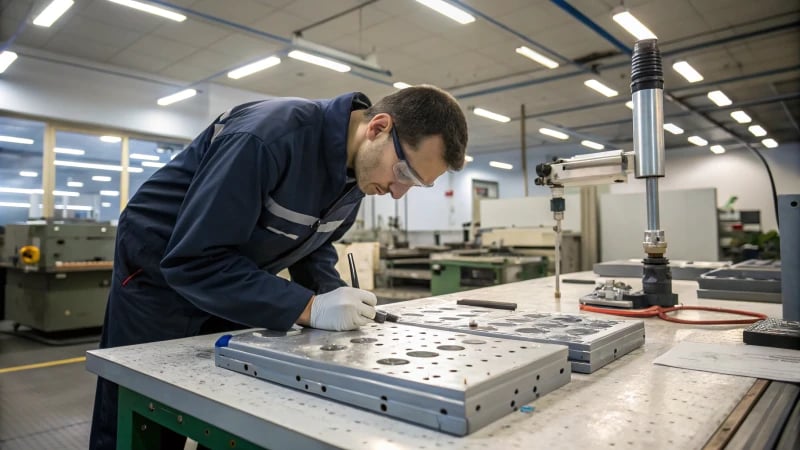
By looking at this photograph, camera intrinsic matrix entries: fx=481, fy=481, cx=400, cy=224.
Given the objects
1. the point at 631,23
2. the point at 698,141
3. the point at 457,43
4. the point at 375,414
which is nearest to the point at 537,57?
the point at 457,43

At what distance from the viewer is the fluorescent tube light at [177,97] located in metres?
6.12

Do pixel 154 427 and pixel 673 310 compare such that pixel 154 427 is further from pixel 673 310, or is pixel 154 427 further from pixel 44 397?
pixel 44 397

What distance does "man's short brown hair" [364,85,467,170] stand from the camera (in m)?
0.93

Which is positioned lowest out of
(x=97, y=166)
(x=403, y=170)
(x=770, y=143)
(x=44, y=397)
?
(x=44, y=397)

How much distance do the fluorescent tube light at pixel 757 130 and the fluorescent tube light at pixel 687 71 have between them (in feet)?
12.4

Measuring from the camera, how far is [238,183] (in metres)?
0.80

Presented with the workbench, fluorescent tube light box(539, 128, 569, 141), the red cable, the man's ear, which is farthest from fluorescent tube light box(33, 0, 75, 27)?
fluorescent tube light box(539, 128, 569, 141)

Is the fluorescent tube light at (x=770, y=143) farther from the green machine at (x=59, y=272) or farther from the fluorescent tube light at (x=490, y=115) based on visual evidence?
the green machine at (x=59, y=272)

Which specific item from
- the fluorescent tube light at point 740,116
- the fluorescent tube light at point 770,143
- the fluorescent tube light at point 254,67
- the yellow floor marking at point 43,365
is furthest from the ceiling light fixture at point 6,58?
the fluorescent tube light at point 770,143

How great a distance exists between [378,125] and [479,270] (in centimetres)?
300

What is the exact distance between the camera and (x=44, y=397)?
106 inches

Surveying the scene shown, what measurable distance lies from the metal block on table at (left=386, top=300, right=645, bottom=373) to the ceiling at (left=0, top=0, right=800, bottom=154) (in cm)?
376

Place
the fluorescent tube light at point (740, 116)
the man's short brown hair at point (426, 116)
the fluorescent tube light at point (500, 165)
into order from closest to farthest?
the man's short brown hair at point (426, 116) → the fluorescent tube light at point (740, 116) → the fluorescent tube light at point (500, 165)

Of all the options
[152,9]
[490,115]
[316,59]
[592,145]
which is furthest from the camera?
[592,145]
